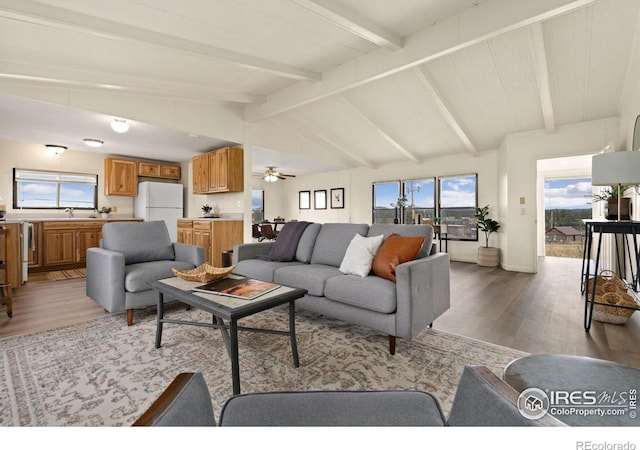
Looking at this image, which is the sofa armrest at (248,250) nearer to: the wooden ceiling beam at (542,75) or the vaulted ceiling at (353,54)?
the vaulted ceiling at (353,54)

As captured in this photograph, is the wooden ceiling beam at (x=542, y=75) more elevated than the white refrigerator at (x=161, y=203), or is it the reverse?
the wooden ceiling beam at (x=542, y=75)

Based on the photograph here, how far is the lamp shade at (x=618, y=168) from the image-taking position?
2.42 metres

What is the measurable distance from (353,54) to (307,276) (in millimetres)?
2976

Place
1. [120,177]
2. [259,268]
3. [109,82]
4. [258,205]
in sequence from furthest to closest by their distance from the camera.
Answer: [258,205] < [120,177] < [109,82] < [259,268]

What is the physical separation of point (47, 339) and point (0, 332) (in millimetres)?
525

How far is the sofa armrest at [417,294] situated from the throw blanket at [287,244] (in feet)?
5.02

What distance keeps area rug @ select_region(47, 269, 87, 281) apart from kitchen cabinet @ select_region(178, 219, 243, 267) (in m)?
1.71

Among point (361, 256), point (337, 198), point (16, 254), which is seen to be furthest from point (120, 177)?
point (361, 256)

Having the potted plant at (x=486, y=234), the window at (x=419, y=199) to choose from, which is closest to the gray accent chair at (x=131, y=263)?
the potted plant at (x=486, y=234)

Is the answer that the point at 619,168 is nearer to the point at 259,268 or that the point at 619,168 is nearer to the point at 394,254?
the point at 394,254

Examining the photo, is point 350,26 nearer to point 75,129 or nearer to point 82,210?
point 75,129

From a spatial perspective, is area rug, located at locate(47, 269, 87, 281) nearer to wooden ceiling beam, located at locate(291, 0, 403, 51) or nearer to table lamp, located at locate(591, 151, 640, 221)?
wooden ceiling beam, located at locate(291, 0, 403, 51)

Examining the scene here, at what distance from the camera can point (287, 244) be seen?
3449 mm
